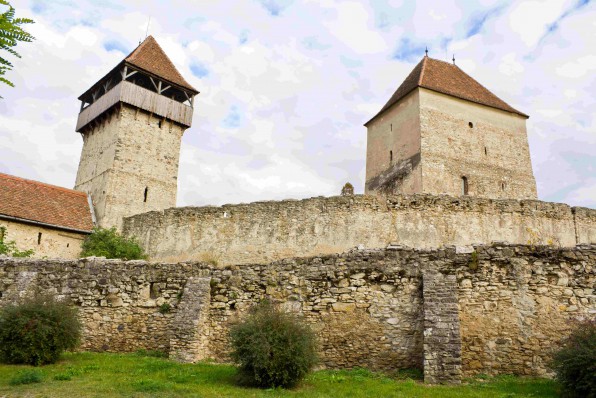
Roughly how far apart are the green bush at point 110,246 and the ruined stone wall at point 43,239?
1.66 feet

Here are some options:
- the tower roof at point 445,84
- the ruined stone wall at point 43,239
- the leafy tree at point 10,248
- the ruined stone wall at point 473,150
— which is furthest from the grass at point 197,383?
the tower roof at point 445,84

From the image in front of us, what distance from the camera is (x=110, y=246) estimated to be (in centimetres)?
2214

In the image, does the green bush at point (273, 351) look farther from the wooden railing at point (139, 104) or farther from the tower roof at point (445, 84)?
the wooden railing at point (139, 104)

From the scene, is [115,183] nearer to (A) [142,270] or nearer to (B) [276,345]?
(A) [142,270]

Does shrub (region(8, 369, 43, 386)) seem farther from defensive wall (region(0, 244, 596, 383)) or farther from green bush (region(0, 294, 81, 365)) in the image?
defensive wall (region(0, 244, 596, 383))

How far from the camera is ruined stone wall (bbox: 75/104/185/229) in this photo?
25.9 m

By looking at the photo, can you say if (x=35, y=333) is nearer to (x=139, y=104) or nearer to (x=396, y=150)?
(x=139, y=104)

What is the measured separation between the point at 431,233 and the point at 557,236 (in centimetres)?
511

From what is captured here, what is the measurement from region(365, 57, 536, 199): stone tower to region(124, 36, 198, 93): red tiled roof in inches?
468

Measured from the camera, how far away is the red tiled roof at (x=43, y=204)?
21750 millimetres

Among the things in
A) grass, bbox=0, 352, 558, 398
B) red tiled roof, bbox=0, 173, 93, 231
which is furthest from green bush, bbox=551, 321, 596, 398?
red tiled roof, bbox=0, 173, 93, 231

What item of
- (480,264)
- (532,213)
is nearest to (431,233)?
(532,213)

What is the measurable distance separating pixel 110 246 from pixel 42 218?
10.4ft

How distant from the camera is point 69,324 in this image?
381 inches
